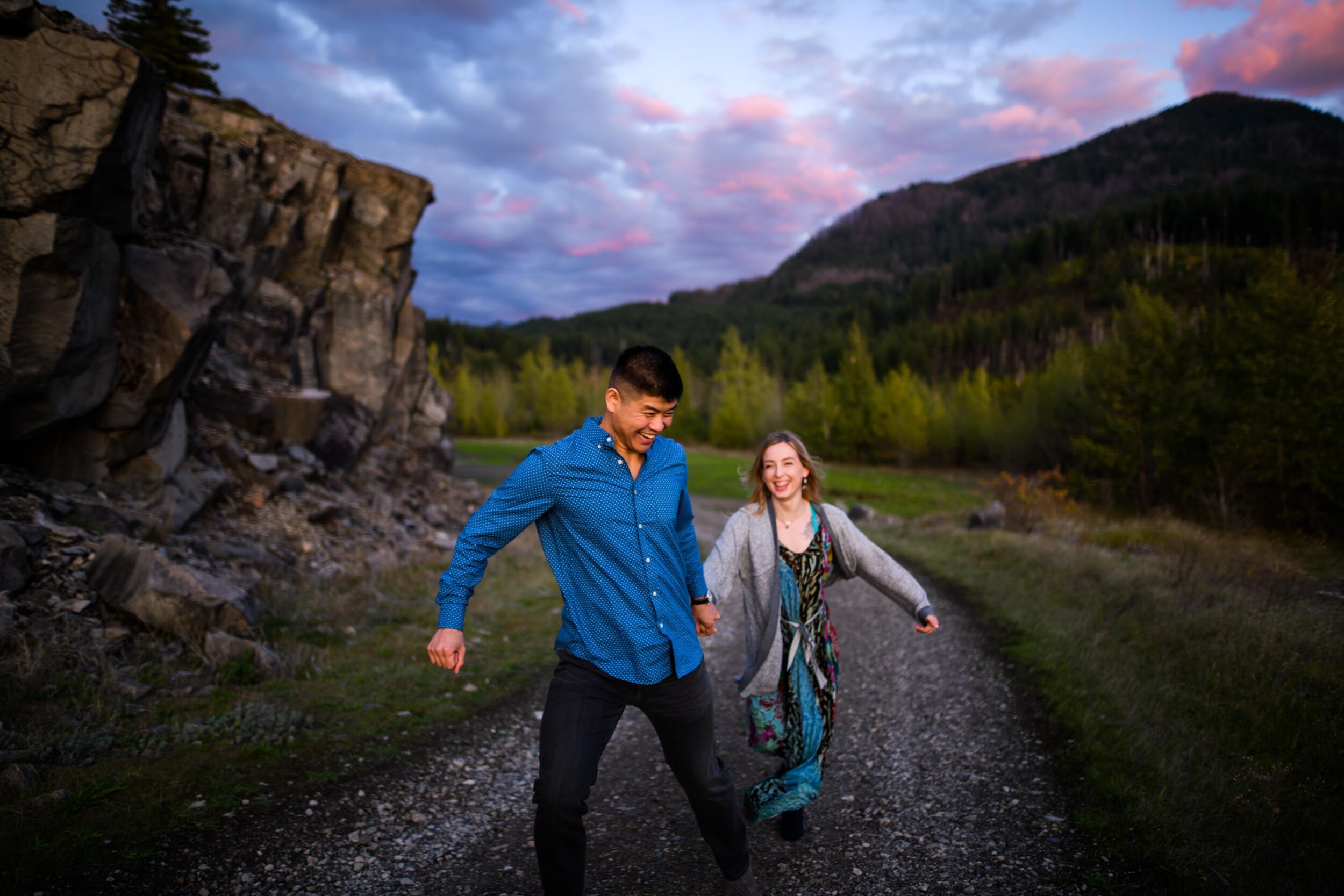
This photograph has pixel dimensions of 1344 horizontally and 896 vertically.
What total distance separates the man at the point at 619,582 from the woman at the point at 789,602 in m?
0.97

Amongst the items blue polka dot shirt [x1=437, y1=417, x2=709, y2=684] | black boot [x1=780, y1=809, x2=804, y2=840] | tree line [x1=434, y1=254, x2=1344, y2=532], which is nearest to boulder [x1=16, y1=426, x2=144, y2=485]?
blue polka dot shirt [x1=437, y1=417, x2=709, y2=684]

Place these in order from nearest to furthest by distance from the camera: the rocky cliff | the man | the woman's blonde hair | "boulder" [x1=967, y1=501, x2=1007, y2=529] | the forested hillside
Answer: the man → the woman's blonde hair → the rocky cliff → the forested hillside → "boulder" [x1=967, y1=501, x2=1007, y2=529]

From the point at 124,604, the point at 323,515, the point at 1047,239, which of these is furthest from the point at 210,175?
the point at 1047,239

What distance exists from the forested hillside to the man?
782 inches

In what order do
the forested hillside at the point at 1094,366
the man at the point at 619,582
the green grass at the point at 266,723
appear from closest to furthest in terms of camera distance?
the man at the point at 619,582
the green grass at the point at 266,723
the forested hillside at the point at 1094,366

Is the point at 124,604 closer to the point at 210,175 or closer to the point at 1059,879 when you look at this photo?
the point at 1059,879

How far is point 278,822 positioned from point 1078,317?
116302mm

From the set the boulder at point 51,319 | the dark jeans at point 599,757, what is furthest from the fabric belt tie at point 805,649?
the boulder at point 51,319

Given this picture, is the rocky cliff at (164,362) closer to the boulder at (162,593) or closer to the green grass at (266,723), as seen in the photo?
the boulder at (162,593)

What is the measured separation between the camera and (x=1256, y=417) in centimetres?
1756

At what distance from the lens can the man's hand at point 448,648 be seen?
8.36 ft

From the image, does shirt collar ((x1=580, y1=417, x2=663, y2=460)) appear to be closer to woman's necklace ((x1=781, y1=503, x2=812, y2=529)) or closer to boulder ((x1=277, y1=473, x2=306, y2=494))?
woman's necklace ((x1=781, y1=503, x2=812, y2=529))

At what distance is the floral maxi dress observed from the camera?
3.80 m

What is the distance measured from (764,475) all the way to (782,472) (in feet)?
0.41
